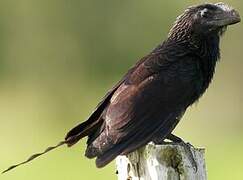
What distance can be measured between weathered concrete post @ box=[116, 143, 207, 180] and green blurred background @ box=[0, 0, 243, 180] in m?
5.31

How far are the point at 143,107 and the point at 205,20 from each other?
0.93 m

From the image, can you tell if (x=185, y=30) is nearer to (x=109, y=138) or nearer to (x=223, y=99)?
(x=109, y=138)

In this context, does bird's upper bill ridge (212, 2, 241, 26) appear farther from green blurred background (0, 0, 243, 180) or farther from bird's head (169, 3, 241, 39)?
green blurred background (0, 0, 243, 180)

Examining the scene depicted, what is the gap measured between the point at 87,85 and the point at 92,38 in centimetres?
191

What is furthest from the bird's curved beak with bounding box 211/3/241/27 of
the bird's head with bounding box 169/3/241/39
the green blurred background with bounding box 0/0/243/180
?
the green blurred background with bounding box 0/0/243/180

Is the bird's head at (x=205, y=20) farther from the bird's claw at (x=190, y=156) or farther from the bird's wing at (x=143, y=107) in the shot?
the bird's claw at (x=190, y=156)

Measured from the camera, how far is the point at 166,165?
213 inches

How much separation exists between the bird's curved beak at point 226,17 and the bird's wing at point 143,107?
1.40ft

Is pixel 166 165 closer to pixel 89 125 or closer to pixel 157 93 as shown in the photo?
pixel 89 125

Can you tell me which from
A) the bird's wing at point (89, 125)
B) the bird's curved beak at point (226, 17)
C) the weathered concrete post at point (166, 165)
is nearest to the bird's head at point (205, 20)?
the bird's curved beak at point (226, 17)

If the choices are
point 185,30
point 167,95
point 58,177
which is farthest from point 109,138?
point 58,177

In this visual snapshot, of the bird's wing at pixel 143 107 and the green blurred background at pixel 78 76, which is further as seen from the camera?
the green blurred background at pixel 78 76

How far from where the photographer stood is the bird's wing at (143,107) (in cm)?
598

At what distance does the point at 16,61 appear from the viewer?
17.3 metres
